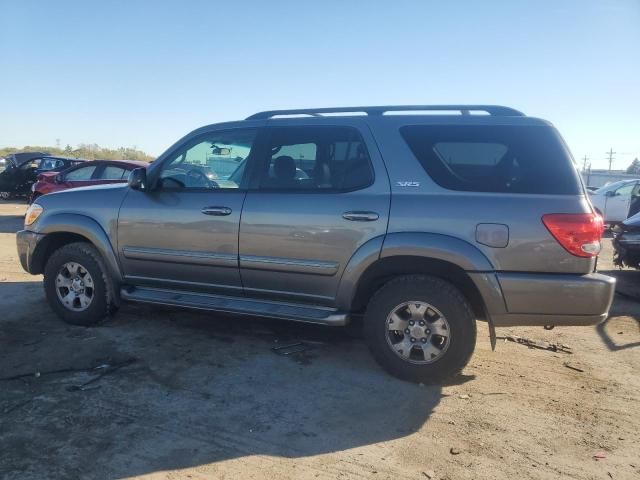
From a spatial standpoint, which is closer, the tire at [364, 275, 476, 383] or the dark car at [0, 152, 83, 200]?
the tire at [364, 275, 476, 383]

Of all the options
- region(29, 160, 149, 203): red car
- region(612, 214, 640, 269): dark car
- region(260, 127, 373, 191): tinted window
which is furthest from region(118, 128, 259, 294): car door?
region(29, 160, 149, 203): red car

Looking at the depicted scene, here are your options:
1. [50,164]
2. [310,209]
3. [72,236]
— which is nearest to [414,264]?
[310,209]

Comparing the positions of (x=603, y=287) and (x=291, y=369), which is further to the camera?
(x=291, y=369)

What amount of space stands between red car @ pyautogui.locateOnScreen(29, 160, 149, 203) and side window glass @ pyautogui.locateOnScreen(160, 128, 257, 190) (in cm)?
663

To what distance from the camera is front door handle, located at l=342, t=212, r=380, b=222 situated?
12.5 ft

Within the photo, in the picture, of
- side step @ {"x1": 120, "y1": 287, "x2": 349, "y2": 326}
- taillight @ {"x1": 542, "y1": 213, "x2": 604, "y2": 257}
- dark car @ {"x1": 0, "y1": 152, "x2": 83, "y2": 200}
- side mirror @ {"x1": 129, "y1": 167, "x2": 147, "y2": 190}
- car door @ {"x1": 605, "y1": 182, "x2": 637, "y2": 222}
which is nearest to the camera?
taillight @ {"x1": 542, "y1": 213, "x2": 604, "y2": 257}

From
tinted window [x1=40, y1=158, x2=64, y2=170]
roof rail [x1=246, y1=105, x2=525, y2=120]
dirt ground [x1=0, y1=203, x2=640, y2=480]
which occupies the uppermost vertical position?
roof rail [x1=246, y1=105, x2=525, y2=120]

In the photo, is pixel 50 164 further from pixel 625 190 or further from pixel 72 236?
pixel 625 190

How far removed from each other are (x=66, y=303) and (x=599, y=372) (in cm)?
494

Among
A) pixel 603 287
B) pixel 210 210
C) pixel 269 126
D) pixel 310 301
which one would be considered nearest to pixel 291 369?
pixel 310 301

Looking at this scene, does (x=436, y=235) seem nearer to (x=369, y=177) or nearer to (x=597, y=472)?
(x=369, y=177)

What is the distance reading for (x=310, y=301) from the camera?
413cm

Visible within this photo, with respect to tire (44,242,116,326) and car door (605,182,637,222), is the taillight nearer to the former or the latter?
tire (44,242,116,326)

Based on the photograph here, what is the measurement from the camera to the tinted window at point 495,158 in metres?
3.53
